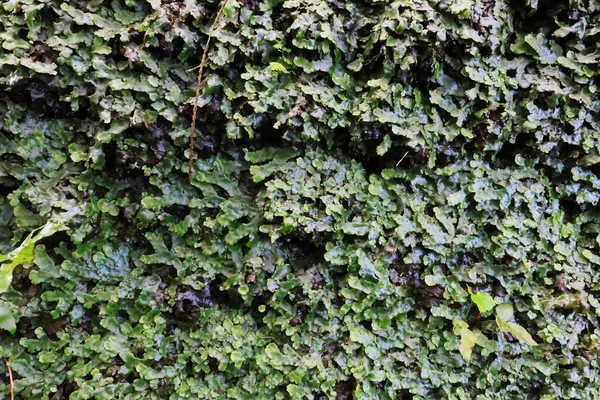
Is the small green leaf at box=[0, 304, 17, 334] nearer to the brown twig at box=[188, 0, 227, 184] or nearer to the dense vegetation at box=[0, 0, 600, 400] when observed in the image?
the dense vegetation at box=[0, 0, 600, 400]

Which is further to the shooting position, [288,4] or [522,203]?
[522,203]

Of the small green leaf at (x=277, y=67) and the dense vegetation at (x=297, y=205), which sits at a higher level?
the small green leaf at (x=277, y=67)

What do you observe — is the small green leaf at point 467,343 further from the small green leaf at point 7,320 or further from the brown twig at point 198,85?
the small green leaf at point 7,320

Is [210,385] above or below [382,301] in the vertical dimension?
below

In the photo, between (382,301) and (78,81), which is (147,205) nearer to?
(78,81)

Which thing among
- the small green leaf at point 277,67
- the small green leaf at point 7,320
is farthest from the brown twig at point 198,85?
the small green leaf at point 7,320

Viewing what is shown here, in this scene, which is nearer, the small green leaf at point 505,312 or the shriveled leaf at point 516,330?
the shriveled leaf at point 516,330

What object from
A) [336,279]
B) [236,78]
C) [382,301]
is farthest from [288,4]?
[382,301]

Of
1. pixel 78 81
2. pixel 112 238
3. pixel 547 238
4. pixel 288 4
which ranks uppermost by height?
pixel 288 4

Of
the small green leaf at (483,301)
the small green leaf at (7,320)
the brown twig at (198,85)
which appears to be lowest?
the small green leaf at (7,320)
